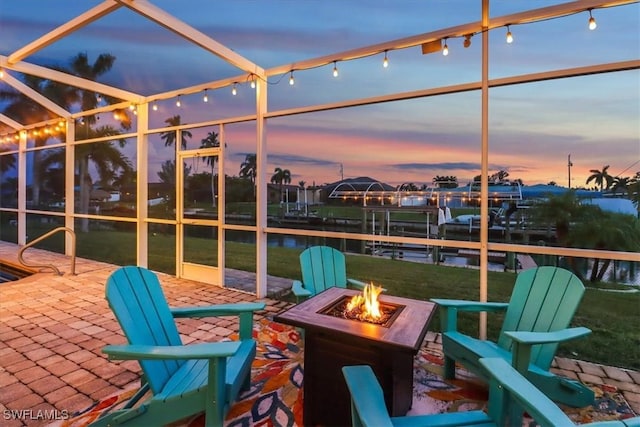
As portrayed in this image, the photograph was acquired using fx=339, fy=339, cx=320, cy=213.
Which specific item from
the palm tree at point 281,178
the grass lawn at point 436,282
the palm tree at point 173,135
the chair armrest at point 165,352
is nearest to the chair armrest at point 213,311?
the chair armrest at point 165,352

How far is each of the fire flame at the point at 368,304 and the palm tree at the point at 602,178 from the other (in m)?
2.98

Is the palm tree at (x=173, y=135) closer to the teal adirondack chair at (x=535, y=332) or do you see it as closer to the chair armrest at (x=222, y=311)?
the chair armrest at (x=222, y=311)

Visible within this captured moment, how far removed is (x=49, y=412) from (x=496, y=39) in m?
4.51

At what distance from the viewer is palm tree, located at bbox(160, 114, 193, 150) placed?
5.59m

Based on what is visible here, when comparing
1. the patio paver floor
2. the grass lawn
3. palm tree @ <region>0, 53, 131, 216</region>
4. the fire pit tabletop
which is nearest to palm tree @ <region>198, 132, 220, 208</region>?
the grass lawn

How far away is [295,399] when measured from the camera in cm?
229

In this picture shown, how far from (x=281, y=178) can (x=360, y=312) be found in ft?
Answer: 11.4

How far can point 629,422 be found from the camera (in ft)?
3.42

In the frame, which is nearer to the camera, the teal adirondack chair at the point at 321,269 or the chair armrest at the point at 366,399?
the chair armrest at the point at 366,399

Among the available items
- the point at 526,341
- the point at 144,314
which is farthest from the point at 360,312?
the point at 144,314

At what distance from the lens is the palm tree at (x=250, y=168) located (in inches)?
192

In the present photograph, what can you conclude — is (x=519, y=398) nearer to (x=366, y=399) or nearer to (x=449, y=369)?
(x=366, y=399)

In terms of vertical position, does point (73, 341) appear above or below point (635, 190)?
below

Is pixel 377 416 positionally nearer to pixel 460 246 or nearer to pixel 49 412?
pixel 49 412
